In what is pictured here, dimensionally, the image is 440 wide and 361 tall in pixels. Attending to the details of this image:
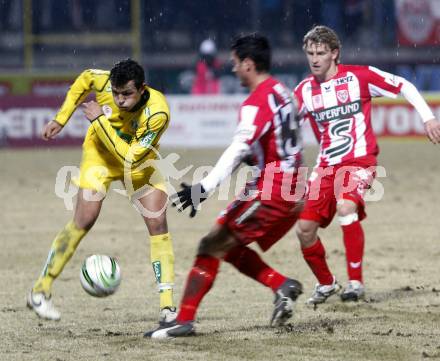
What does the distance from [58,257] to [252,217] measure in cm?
149

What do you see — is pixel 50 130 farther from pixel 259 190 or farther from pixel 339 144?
pixel 339 144

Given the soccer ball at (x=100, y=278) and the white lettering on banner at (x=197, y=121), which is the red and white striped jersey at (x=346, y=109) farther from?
the white lettering on banner at (x=197, y=121)

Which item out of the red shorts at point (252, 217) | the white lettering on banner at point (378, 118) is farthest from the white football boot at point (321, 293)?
the white lettering on banner at point (378, 118)

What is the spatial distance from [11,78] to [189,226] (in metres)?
11.5

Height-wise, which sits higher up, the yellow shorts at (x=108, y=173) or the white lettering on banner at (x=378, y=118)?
the white lettering on banner at (x=378, y=118)

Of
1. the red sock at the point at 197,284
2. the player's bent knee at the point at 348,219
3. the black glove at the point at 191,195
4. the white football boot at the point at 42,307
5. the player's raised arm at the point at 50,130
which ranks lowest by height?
the white football boot at the point at 42,307

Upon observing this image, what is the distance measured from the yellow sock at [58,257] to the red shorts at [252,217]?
1208mm

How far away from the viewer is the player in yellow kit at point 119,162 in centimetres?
711

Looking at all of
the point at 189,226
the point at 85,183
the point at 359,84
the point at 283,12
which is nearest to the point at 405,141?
the point at 283,12

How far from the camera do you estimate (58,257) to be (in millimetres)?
7230

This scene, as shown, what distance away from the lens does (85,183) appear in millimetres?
7426

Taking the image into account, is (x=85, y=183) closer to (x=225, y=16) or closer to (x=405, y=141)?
(x=405, y=141)

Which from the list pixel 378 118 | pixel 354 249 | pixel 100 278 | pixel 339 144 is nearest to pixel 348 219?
pixel 354 249

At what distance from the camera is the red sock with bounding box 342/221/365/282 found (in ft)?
26.4
